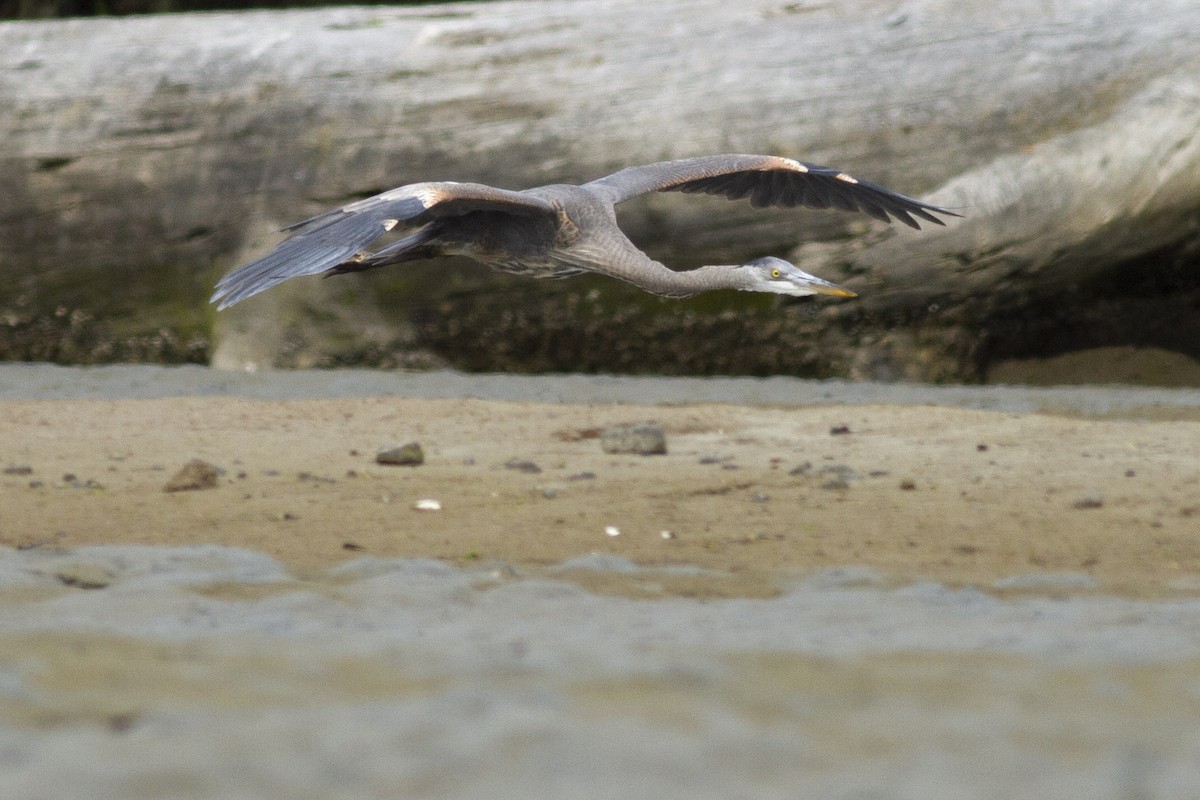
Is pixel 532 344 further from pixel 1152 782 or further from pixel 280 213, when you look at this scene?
pixel 1152 782

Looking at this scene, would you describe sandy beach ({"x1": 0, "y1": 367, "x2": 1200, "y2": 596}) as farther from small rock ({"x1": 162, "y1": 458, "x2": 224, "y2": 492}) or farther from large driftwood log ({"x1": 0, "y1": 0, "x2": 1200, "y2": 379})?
large driftwood log ({"x1": 0, "y1": 0, "x2": 1200, "y2": 379})

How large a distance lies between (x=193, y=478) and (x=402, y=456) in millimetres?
783

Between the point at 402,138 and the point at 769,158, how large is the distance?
2.44m

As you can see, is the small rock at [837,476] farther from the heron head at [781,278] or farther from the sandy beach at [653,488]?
the heron head at [781,278]

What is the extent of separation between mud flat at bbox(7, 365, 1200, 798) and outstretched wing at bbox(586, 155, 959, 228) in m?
0.92


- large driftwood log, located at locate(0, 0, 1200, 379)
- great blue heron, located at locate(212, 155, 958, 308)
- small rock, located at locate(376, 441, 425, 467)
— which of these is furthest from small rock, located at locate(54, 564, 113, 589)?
large driftwood log, located at locate(0, 0, 1200, 379)

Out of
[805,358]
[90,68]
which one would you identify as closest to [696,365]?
[805,358]

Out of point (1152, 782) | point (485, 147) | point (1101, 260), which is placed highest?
point (485, 147)

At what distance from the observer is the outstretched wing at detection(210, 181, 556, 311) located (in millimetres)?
4898

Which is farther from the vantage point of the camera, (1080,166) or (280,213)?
(280,213)

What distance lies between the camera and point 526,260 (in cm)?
640

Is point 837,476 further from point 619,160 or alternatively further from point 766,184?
point 619,160

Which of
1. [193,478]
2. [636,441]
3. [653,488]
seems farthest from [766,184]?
[193,478]

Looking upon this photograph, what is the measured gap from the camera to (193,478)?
539cm
